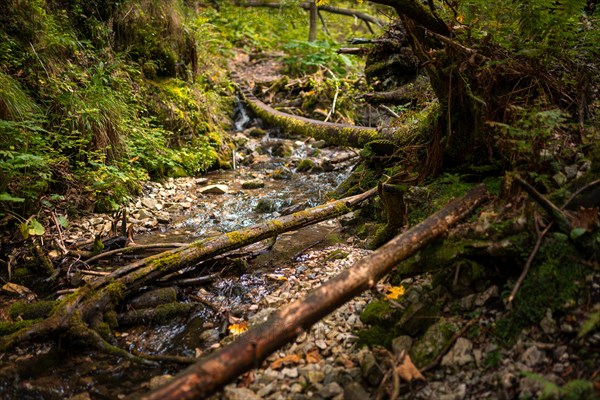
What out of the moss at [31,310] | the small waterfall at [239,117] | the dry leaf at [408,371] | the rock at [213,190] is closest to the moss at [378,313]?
the dry leaf at [408,371]

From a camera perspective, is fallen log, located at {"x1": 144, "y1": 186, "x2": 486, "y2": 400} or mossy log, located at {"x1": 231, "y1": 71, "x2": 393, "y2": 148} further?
mossy log, located at {"x1": 231, "y1": 71, "x2": 393, "y2": 148}

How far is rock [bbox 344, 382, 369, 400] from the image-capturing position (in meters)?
A: 2.43

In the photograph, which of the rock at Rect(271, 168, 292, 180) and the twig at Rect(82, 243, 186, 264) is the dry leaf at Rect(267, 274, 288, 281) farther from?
the rock at Rect(271, 168, 292, 180)

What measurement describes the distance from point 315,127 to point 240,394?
23.8ft

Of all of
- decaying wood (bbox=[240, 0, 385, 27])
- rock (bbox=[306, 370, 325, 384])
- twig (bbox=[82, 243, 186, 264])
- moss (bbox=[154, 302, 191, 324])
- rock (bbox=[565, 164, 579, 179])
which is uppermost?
decaying wood (bbox=[240, 0, 385, 27])

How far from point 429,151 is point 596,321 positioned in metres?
2.27

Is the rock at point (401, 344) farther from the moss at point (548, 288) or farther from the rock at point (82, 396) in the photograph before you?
the rock at point (82, 396)

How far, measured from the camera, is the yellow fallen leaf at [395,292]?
3.13 m

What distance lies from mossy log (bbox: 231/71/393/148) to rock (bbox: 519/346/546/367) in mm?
3605

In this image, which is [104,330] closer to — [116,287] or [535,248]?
[116,287]

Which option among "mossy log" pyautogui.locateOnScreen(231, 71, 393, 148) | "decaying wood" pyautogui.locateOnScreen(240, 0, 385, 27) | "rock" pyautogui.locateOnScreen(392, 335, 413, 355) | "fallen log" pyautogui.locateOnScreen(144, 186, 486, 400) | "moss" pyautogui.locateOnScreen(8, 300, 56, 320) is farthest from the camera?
"decaying wood" pyautogui.locateOnScreen(240, 0, 385, 27)

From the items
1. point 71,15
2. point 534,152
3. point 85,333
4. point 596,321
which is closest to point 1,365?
point 85,333

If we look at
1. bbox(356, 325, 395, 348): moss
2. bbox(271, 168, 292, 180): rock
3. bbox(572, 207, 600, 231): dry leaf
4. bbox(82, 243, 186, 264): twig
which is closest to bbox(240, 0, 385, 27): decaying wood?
bbox(271, 168, 292, 180): rock

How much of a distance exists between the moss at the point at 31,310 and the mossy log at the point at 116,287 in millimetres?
332
